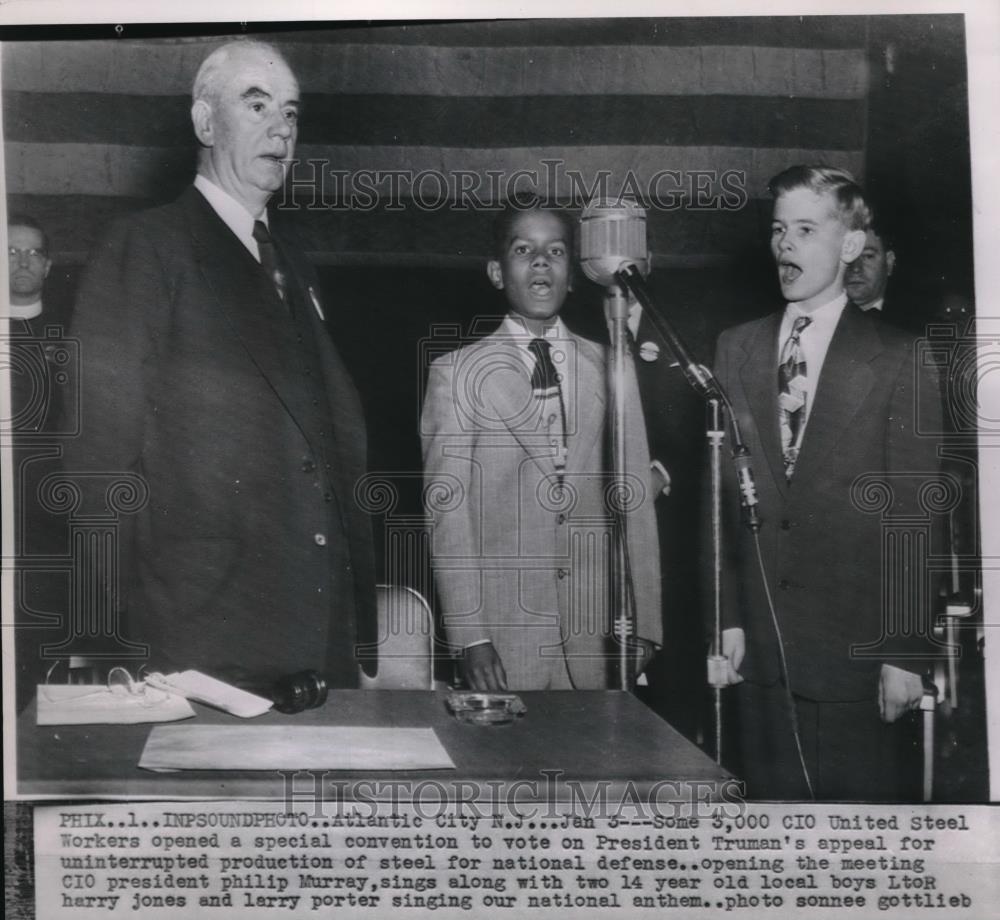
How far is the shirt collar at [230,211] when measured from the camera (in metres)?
3.38

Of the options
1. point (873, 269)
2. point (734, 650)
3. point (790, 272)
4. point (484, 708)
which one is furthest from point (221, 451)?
point (873, 269)

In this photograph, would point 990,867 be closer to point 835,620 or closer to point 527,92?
point 835,620

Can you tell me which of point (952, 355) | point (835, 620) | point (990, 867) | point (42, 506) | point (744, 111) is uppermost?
point (744, 111)

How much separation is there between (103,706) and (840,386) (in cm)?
222

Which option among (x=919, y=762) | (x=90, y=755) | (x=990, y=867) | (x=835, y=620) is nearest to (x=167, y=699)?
(x=90, y=755)

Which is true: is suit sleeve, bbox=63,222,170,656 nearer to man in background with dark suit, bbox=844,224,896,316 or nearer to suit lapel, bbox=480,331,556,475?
suit lapel, bbox=480,331,556,475

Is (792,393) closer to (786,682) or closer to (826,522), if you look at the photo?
(826,522)

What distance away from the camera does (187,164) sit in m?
3.40

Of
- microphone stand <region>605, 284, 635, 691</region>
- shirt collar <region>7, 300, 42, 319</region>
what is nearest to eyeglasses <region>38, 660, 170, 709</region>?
shirt collar <region>7, 300, 42, 319</region>

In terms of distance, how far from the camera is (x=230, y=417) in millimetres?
3344

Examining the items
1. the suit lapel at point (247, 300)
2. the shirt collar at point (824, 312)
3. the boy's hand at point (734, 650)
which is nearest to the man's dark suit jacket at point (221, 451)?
the suit lapel at point (247, 300)

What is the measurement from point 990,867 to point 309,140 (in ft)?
8.92

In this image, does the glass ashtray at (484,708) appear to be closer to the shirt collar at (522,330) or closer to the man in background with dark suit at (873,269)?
the shirt collar at (522,330)

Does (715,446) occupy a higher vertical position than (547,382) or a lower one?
lower
